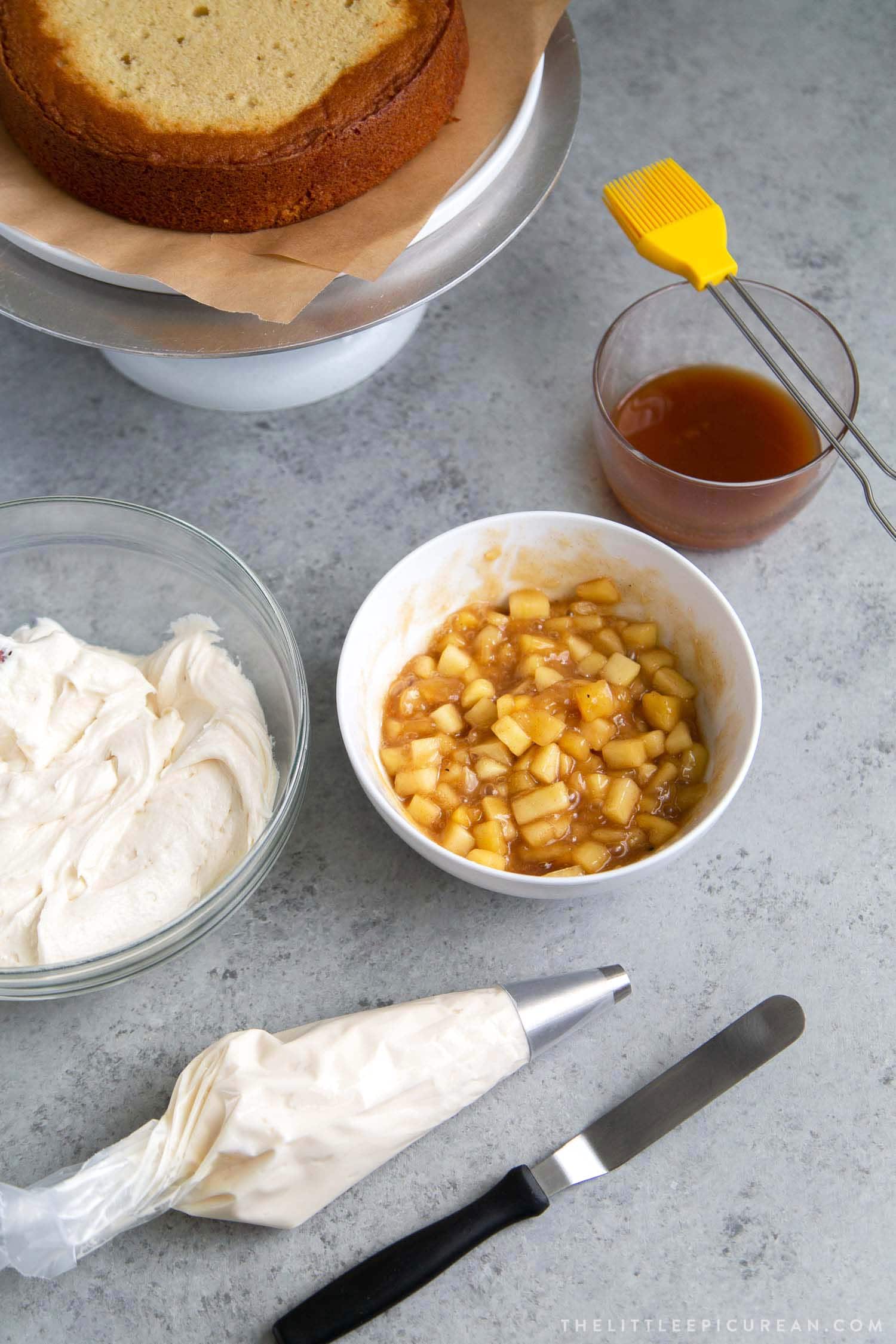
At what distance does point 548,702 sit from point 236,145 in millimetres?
870

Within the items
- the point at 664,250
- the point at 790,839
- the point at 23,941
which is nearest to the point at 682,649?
the point at 790,839

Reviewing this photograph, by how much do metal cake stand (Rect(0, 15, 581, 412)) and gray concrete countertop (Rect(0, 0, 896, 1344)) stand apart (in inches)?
10.0

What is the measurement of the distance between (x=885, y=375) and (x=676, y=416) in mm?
412

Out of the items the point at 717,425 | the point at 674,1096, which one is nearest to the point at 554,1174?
the point at 674,1096

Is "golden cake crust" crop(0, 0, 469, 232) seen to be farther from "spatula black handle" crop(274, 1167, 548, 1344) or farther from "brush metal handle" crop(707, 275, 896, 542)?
"spatula black handle" crop(274, 1167, 548, 1344)

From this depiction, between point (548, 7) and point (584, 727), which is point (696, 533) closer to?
point (584, 727)

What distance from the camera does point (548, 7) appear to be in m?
1.80

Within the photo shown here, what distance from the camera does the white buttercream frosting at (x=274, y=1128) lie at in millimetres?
1342

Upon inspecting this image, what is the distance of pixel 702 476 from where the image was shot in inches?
70.5

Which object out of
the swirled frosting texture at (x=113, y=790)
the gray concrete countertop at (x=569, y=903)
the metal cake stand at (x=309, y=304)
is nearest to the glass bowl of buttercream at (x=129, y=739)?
the swirled frosting texture at (x=113, y=790)

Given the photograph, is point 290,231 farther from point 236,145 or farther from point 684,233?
point 684,233

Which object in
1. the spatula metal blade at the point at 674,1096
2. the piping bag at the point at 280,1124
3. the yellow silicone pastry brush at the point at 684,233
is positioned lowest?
the spatula metal blade at the point at 674,1096

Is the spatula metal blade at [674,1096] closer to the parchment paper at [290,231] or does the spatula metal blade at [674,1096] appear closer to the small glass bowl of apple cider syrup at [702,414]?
the small glass bowl of apple cider syrup at [702,414]

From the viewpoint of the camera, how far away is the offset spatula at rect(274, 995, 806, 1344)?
1.36m
